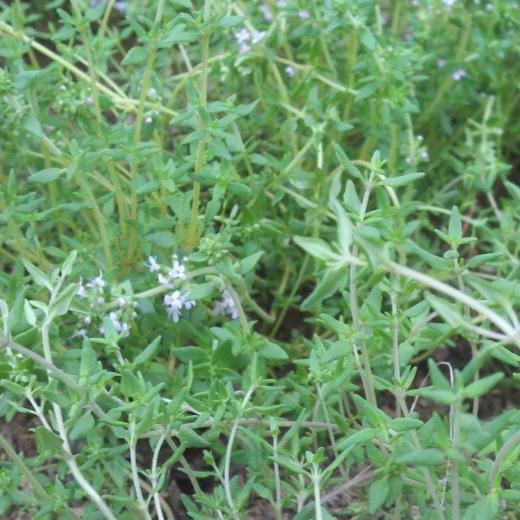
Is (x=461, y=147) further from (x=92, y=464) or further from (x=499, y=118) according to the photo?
(x=92, y=464)

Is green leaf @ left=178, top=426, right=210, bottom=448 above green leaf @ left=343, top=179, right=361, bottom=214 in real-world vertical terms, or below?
below

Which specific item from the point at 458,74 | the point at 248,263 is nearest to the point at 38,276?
the point at 248,263

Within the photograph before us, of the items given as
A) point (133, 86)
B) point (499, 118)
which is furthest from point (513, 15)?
point (133, 86)

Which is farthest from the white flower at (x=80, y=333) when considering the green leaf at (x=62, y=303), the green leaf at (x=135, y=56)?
the green leaf at (x=135, y=56)

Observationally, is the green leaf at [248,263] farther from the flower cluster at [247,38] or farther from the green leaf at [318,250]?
the flower cluster at [247,38]

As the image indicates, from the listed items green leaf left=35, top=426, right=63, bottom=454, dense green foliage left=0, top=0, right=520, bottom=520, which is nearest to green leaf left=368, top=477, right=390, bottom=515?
dense green foliage left=0, top=0, right=520, bottom=520

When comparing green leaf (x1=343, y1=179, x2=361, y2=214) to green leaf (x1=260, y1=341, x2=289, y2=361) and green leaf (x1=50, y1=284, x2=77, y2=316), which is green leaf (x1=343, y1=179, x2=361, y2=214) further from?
green leaf (x1=50, y1=284, x2=77, y2=316)
